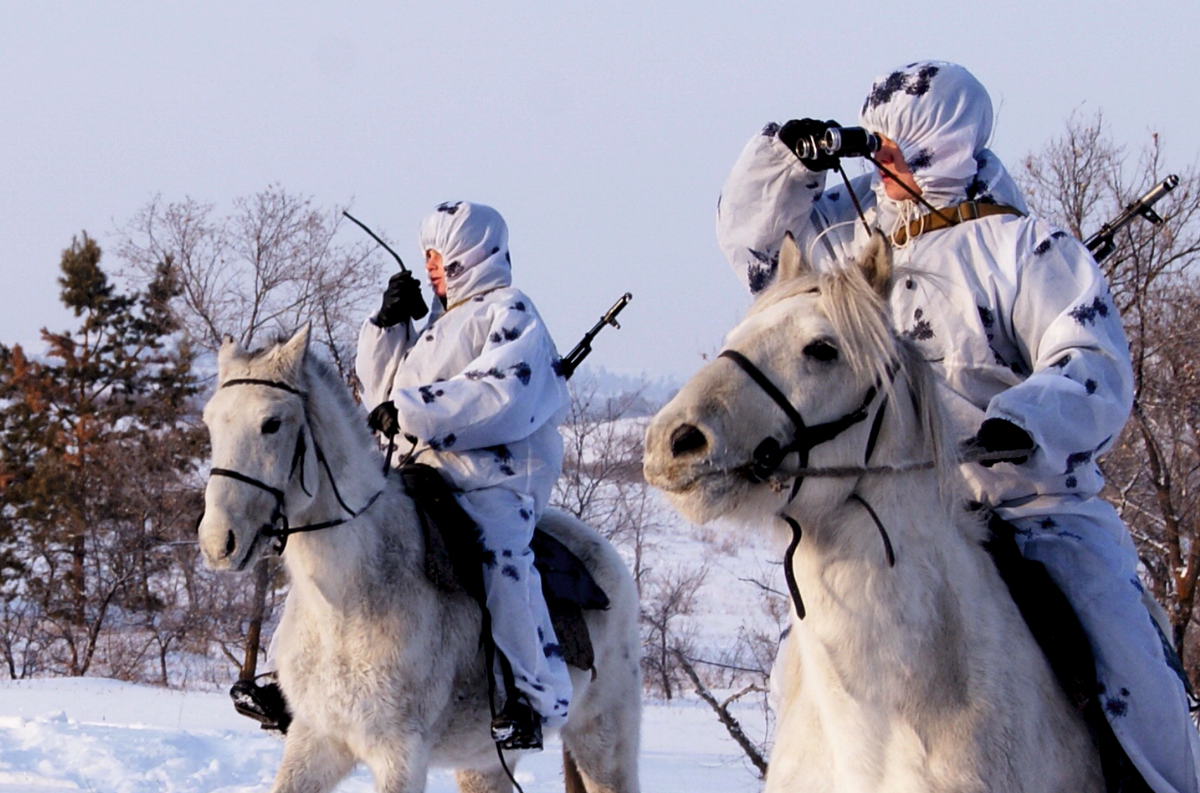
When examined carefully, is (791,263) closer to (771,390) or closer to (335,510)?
(771,390)

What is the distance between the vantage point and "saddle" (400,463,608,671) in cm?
595

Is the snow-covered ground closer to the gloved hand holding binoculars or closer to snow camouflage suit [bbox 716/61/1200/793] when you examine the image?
snow camouflage suit [bbox 716/61/1200/793]

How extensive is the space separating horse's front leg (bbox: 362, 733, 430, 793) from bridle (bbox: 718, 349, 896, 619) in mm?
3096

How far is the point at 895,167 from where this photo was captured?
375 cm

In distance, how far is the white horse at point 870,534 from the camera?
2666 millimetres

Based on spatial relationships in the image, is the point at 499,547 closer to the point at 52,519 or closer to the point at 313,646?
the point at 313,646

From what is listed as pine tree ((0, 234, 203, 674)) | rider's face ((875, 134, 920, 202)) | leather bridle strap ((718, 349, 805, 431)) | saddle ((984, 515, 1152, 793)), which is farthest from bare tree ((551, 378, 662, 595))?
leather bridle strap ((718, 349, 805, 431))

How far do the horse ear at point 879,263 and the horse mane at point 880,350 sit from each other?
0.07ft

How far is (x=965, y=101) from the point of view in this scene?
12.1 ft

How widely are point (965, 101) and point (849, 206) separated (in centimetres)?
65

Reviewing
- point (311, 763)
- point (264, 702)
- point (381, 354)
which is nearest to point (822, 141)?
point (311, 763)

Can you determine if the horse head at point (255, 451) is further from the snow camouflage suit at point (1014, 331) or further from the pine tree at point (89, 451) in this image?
the pine tree at point (89, 451)

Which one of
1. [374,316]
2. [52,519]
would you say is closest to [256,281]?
[52,519]

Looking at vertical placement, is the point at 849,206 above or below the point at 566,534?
above
